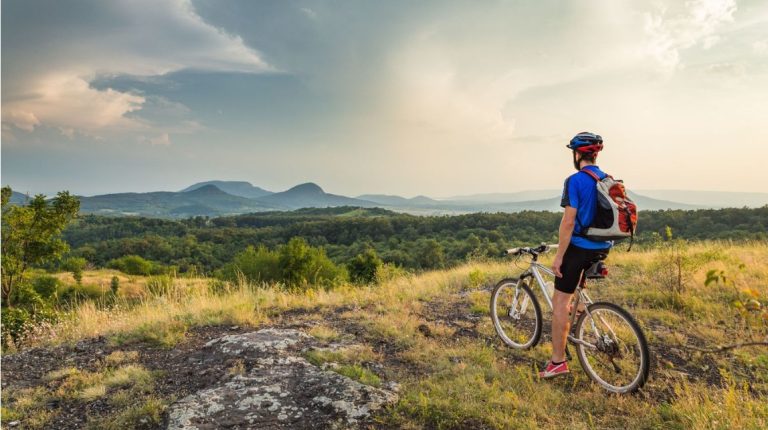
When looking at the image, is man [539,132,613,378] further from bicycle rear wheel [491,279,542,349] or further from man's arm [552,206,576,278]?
bicycle rear wheel [491,279,542,349]

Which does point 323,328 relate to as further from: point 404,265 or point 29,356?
point 404,265

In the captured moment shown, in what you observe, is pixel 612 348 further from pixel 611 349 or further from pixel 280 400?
pixel 280 400

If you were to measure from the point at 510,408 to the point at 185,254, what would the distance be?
108m

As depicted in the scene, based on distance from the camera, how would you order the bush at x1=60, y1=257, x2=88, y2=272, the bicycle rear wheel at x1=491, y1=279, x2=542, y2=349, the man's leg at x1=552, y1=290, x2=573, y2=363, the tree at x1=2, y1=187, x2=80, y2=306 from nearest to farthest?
the man's leg at x1=552, y1=290, x2=573, y2=363 → the bicycle rear wheel at x1=491, y1=279, x2=542, y2=349 → the tree at x1=2, y1=187, x2=80, y2=306 → the bush at x1=60, y1=257, x2=88, y2=272

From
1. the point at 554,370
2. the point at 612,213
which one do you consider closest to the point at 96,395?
the point at 554,370

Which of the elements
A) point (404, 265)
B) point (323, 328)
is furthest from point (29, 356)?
point (404, 265)

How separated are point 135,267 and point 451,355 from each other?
91.0 meters

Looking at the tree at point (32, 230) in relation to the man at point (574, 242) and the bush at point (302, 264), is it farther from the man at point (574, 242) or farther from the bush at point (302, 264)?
the man at point (574, 242)

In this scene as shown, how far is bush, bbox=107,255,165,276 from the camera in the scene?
A: 79688 millimetres

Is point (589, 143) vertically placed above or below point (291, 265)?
above

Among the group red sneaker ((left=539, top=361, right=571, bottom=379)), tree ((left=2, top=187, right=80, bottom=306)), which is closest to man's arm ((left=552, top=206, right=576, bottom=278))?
red sneaker ((left=539, top=361, right=571, bottom=379))

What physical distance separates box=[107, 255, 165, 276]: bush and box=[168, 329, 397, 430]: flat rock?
86880mm

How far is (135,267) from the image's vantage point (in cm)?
8000

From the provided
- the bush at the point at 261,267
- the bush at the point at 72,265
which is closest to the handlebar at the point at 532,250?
the bush at the point at 261,267
